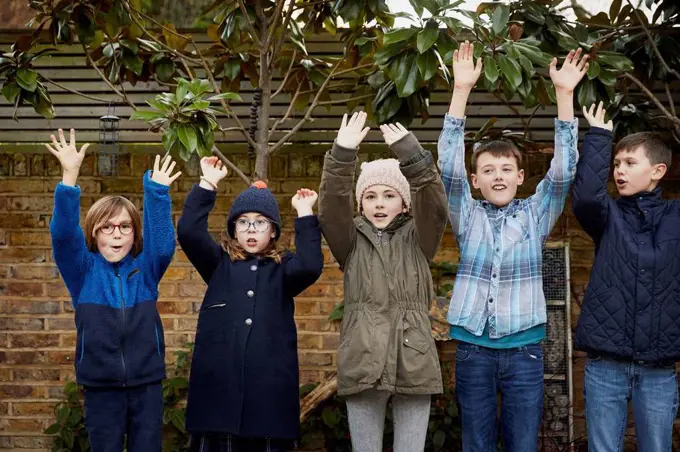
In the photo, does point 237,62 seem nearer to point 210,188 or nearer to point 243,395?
point 210,188

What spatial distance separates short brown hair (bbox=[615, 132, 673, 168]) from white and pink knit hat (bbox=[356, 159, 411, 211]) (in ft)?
3.16

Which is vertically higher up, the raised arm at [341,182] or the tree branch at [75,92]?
the tree branch at [75,92]

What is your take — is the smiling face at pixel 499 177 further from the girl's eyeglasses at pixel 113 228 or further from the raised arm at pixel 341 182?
the girl's eyeglasses at pixel 113 228

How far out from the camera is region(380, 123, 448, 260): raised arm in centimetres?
388

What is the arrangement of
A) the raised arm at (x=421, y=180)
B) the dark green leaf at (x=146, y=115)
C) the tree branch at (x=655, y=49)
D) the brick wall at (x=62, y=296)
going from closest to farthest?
the dark green leaf at (x=146, y=115) → the raised arm at (x=421, y=180) → the tree branch at (x=655, y=49) → the brick wall at (x=62, y=296)

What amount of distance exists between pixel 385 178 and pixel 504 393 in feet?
3.45

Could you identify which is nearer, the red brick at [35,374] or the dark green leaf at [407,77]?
the dark green leaf at [407,77]

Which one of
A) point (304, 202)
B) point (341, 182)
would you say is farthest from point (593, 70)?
point (304, 202)

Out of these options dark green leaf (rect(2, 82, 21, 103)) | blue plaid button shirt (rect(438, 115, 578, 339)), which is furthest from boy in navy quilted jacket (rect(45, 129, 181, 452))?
blue plaid button shirt (rect(438, 115, 578, 339))

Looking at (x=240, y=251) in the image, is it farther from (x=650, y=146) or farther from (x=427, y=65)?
(x=650, y=146)

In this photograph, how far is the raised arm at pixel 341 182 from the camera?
3.92 metres

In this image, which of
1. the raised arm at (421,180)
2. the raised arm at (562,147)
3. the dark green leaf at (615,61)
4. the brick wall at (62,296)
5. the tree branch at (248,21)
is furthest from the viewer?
the brick wall at (62,296)

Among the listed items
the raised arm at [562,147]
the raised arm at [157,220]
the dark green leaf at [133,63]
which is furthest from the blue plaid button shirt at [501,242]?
the dark green leaf at [133,63]

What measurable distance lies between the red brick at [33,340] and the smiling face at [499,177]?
3089mm
